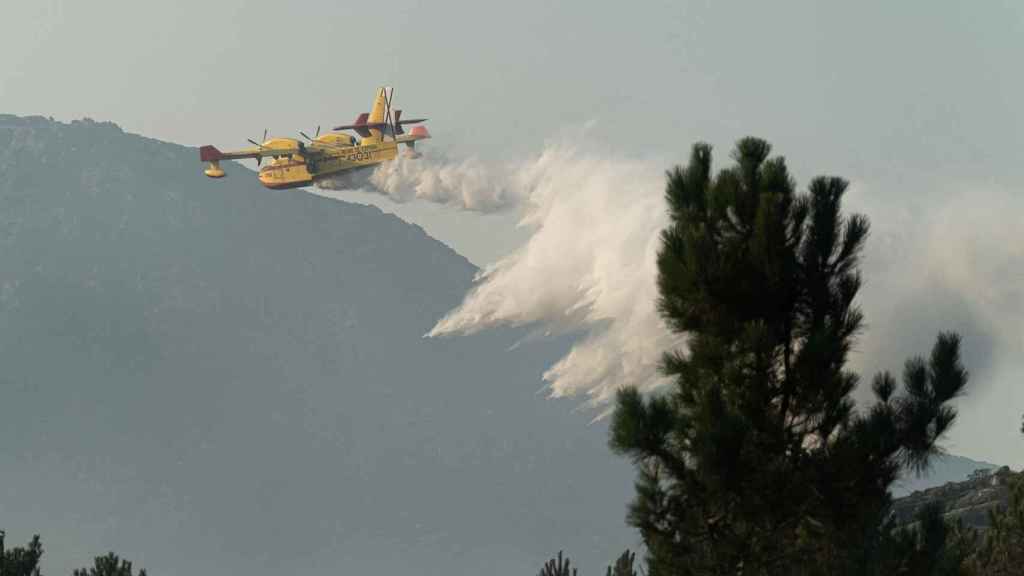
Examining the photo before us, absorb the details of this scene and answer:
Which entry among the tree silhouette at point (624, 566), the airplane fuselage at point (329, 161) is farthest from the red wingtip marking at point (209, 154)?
the tree silhouette at point (624, 566)

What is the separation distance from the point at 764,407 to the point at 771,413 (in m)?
0.16

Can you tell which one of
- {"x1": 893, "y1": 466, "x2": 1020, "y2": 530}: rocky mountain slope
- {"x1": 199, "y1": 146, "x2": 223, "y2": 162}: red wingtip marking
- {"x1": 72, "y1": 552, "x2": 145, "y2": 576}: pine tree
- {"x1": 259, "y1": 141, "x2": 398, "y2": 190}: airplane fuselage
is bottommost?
{"x1": 72, "y1": 552, "x2": 145, "y2": 576}: pine tree

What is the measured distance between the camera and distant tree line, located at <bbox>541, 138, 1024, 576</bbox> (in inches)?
1115

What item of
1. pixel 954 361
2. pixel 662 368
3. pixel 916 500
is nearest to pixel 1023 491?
pixel 954 361

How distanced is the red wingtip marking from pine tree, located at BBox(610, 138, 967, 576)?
101329 mm

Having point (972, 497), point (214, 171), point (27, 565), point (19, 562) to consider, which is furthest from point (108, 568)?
point (214, 171)

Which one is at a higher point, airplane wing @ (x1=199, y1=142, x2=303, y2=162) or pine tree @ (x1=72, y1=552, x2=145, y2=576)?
airplane wing @ (x1=199, y1=142, x2=303, y2=162)

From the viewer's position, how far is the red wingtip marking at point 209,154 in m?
129

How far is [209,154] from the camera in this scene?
428 ft

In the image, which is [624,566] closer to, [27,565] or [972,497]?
[27,565]

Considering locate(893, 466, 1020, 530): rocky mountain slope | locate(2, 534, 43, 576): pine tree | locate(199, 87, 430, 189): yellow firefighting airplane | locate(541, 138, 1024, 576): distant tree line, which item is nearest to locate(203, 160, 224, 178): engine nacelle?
locate(199, 87, 430, 189): yellow firefighting airplane

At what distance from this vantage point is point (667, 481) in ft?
95.5

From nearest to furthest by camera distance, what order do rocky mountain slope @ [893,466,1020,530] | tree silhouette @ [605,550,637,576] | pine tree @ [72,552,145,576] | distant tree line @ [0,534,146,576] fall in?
tree silhouette @ [605,550,637,576] → distant tree line @ [0,534,146,576] → pine tree @ [72,552,145,576] → rocky mountain slope @ [893,466,1020,530]

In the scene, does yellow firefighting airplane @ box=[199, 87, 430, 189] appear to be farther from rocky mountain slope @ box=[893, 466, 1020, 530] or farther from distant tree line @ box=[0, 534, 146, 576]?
distant tree line @ box=[0, 534, 146, 576]
